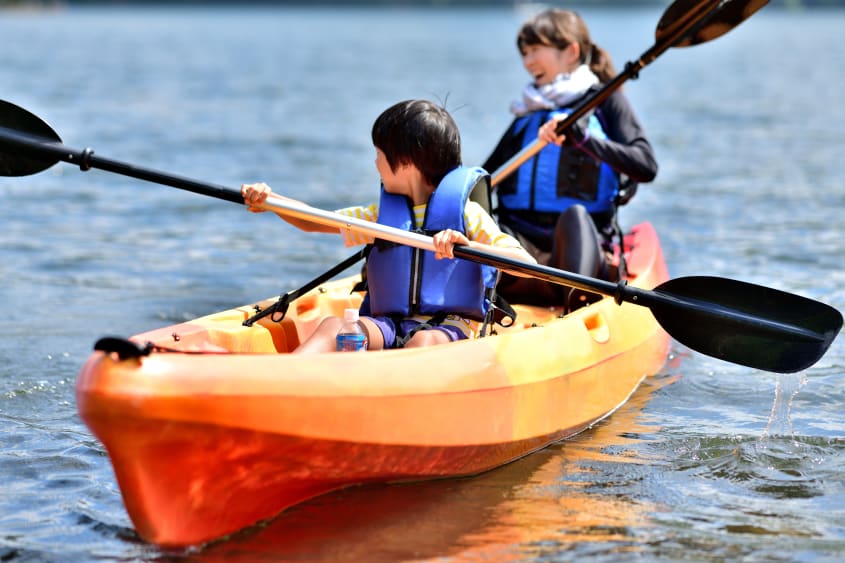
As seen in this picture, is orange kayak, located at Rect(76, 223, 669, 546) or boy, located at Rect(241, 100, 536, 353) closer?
orange kayak, located at Rect(76, 223, 669, 546)

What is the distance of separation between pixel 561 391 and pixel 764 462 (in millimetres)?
722

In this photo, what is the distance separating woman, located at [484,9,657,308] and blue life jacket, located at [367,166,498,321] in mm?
1219

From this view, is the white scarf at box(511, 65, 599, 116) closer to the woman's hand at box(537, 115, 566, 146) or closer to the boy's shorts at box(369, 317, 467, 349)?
the woman's hand at box(537, 115, 566, 146)

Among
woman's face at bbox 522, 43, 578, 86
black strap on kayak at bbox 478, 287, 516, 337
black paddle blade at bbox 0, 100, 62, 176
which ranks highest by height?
woman's face at bbox 522, 43, 578, 86

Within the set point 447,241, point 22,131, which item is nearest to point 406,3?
A: point 22,131

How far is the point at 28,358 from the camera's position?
5.48m

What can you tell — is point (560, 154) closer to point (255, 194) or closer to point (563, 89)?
point (563, 89)

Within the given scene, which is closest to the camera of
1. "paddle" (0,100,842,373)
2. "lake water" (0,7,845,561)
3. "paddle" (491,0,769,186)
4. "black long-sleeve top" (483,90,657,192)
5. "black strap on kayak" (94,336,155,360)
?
"black strap on kayak" (94,336,155,360)

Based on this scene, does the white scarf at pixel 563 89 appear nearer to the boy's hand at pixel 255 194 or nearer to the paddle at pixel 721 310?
the paddle at pixel 721 310

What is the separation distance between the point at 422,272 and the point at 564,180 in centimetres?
162

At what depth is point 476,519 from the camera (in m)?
3.75

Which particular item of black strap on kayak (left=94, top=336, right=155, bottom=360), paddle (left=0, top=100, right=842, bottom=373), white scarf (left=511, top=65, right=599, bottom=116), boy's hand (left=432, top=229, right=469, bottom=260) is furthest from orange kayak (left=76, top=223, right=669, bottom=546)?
white scarf (left=511, top=65, right=599, bottom=116)

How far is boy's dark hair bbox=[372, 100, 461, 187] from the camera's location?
154 inches

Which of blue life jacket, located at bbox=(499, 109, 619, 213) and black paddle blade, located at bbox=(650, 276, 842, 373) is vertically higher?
blue life jacket, located at bbox=(499, 109, 619, 213)
